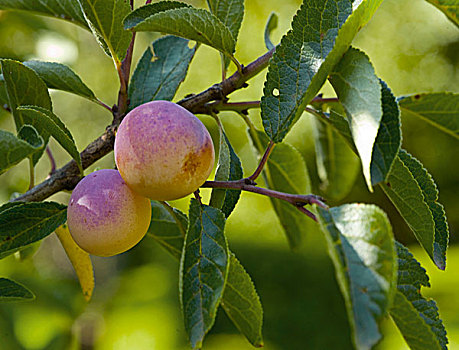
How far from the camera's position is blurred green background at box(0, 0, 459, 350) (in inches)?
63.4

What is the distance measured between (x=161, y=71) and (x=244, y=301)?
29cm

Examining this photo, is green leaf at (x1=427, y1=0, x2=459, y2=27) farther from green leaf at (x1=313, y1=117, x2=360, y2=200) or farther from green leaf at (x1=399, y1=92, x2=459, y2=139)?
green leaf at (x1=313, y1=117, x2=360, y2=200)

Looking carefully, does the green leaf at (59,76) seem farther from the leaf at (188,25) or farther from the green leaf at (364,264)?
the green leaf at (364,264)

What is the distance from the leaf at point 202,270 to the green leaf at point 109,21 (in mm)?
179

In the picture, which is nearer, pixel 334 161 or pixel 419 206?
pixel 419 206

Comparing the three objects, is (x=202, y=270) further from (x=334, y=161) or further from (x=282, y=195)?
(x=334, y=161)

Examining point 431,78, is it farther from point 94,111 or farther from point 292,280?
point 94,111

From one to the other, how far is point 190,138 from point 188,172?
27 millimetres

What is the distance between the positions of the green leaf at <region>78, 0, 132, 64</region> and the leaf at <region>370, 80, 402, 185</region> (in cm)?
26

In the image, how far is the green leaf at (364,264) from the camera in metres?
0.31

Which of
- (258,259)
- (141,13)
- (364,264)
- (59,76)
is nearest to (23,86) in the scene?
(59,76)

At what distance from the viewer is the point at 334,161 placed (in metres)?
0.80

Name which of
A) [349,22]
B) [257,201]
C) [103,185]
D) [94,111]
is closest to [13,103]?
[103,185]

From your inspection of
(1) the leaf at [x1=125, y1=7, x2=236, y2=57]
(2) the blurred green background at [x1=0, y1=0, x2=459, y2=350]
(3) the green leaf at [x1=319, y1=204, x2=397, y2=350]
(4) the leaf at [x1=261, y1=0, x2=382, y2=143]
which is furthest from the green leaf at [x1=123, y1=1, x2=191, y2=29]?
(2) the blurred green background at [x1=0, y1=0, x2=459, y2=350]
